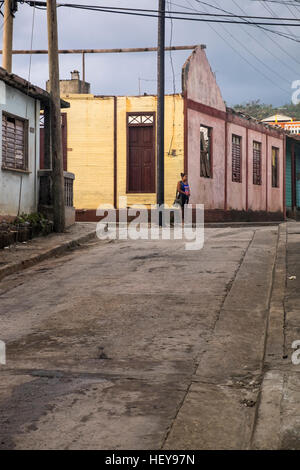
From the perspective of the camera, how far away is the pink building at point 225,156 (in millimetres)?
23277

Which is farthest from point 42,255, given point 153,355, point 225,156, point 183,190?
point 225,156

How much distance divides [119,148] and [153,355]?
17.6 meters

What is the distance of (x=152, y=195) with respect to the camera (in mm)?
22766

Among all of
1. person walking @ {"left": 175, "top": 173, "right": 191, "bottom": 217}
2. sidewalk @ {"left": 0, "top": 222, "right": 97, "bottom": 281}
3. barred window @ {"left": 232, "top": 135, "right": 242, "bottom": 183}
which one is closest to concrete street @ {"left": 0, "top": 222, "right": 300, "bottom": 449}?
sidewalk @ {"left": 0, "top": 222, "right": 97, "bottom": 281}

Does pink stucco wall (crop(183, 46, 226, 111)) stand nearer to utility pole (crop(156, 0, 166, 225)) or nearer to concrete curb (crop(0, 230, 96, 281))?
utility pole (crop(156, 0, 166, 225))

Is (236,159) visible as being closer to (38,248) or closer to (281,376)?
(38,248)

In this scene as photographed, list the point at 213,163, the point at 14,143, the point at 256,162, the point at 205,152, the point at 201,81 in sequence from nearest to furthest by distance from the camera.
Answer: the point at 14,143 < the point at 201,81 < the point at 205,152 < the point at 213,163 < the point at 256,162

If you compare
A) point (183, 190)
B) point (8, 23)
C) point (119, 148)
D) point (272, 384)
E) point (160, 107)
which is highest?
point (8, 23)

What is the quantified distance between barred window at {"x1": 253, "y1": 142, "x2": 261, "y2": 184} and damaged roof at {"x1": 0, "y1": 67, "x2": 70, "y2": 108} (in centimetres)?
1426

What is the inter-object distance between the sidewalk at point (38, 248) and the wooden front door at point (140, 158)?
22.0ft

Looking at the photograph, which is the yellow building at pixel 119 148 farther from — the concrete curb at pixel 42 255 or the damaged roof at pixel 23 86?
the concrete curb at pixel 42 255

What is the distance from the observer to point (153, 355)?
5.66 m

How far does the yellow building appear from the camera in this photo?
22.6 meters
